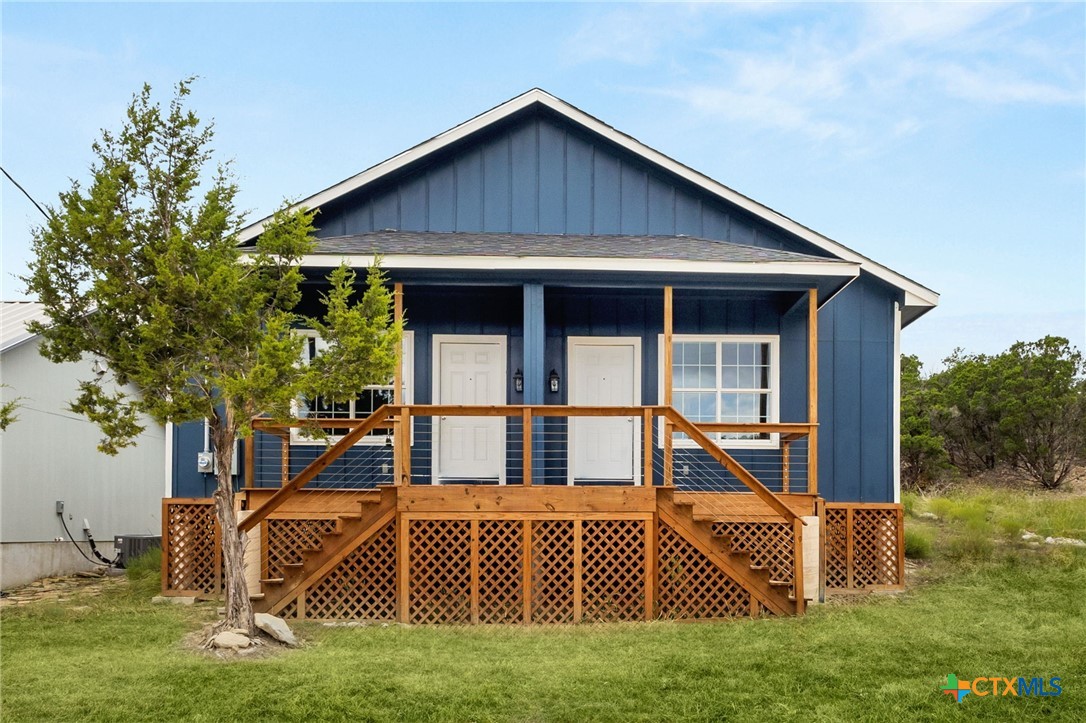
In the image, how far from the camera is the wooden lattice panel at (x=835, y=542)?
12.4 meters

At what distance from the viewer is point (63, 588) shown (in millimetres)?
13477

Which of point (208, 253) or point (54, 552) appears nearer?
point (208, 253)

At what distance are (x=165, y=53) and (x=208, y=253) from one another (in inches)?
321

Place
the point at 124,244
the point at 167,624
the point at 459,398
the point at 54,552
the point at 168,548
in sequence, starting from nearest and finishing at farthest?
the point at 124,244 → the point at 167,624 → the point at 168,548 → the point at 459,398 → the point at 54,552

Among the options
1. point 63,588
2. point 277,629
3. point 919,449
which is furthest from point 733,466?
point 919,449

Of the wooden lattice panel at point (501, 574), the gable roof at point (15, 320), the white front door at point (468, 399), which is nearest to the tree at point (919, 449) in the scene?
the white front door at point (468, 399)

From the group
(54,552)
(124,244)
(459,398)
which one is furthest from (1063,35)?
(54,552)

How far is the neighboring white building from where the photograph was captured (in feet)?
45.5

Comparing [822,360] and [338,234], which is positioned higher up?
[338,234]

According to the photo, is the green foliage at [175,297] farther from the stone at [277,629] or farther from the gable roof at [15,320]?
the gable roof at [15,320]

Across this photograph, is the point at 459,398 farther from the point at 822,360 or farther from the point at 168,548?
the point at 822,360

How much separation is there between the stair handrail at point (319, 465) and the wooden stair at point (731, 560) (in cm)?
302

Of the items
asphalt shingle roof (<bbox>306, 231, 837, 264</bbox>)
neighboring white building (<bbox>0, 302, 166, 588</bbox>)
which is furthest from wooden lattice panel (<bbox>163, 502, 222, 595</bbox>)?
asphalt shingle roof (<bbox>306, 231, 837, 264</bbox>)

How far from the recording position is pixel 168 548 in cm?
1192
